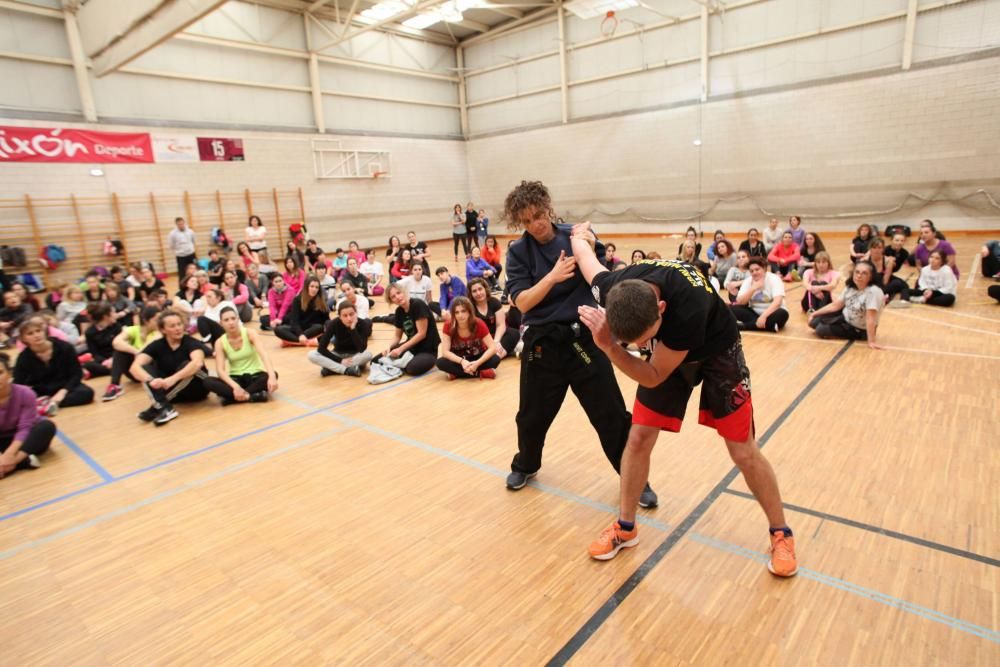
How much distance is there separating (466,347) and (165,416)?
3.06 m

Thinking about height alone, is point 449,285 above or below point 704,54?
below

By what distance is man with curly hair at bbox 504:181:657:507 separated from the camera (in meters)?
3.05

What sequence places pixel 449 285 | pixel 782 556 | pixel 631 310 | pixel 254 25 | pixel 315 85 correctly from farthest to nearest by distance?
pixel 315 85, pixel 254 25, pixel 449 285, pixel 782 556, pixel 631 310

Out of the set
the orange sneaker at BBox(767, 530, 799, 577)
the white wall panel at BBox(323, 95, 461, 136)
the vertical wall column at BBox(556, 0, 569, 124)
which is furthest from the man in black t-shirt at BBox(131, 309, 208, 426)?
the vertical wall column at BBox(556, 0, 569, 124)

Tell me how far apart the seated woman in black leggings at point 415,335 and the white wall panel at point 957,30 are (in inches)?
615

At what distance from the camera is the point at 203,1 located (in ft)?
33.6

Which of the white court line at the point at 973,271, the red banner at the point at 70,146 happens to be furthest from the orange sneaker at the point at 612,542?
the red banner at the point at 70,146

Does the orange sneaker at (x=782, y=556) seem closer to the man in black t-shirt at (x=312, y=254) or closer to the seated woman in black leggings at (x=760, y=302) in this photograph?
the seated woman in black leggings at (x=760, y=302)

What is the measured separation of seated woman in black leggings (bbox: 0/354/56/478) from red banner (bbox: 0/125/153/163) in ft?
39.5

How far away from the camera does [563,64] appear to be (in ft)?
66.9

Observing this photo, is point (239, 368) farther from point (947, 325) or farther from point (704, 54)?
point (704, 54)

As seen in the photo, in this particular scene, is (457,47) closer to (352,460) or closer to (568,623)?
(352,460)

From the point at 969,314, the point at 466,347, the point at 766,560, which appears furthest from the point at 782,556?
the point at 969,314

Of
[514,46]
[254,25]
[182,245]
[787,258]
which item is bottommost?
[787,258]
